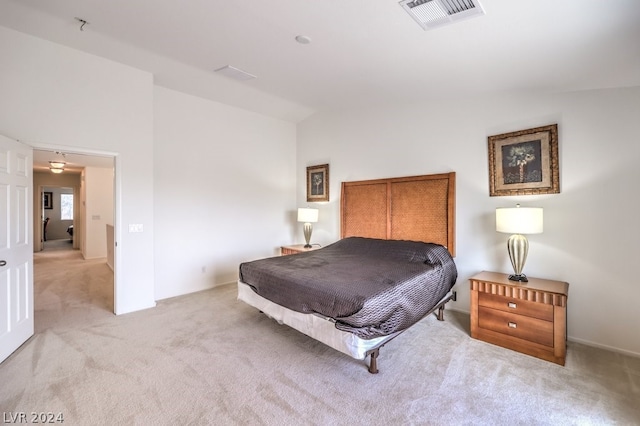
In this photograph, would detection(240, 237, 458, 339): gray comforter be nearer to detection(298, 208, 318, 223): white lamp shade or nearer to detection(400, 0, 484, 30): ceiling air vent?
Result: detection(298, 208, 318, 223): white lamp shade

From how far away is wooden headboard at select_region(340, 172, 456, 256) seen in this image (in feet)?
12.9

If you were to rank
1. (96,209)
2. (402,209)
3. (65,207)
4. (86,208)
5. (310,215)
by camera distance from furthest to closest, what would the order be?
(65,207), (96,209), (86,208), (310,215), (402,209)

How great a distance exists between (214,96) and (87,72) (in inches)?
66.7

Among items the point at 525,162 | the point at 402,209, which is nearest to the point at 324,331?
the point at 402,209

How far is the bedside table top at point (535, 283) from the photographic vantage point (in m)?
2.72

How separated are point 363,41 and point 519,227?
8.06 feet

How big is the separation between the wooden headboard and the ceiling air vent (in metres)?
2.03

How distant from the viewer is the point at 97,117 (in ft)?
11.6

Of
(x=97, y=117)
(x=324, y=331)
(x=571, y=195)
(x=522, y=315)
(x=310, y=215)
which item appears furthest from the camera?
(x=310, y=215)

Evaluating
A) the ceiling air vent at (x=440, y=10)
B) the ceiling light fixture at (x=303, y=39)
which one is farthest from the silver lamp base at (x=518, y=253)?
the ceiling light fixture at (x=303, y=39)

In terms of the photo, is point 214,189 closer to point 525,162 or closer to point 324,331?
point 324,331

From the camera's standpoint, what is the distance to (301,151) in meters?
6.13

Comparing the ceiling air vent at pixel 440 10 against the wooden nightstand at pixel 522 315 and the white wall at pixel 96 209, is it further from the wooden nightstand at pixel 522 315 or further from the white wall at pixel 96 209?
the white wall at pixel 96 209

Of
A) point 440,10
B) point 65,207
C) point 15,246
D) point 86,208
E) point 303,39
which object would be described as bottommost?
point 15,246
